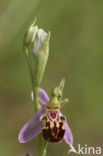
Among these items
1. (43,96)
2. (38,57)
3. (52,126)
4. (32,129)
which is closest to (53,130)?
(52,126)

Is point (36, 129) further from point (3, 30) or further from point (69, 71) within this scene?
point (69, 71)

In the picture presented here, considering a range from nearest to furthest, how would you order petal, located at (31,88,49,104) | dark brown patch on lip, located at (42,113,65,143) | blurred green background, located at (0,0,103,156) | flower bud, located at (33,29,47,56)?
dark brown patch on lip, located at (42,113,65,143)
flower bud, located at (33,29,47,56)
petal, located at (31,88,49,104)
blurred green background, located at (0,0,103,156)

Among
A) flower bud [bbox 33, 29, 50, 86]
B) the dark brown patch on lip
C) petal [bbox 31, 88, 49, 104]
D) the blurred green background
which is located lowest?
the dark brown patch on lip

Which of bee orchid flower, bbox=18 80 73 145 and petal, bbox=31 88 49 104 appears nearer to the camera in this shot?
bee orchid flower, bbox=18 80 73 145

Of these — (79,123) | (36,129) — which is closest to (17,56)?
(79,123)

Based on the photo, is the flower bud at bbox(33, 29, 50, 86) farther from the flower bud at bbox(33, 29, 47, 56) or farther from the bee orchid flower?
the bee orchid flower

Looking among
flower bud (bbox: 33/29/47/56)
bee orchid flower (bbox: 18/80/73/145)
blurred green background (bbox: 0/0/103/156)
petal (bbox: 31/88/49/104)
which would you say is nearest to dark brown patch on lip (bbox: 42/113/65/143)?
bee orchid flower (bbox: 18/80/73/145)

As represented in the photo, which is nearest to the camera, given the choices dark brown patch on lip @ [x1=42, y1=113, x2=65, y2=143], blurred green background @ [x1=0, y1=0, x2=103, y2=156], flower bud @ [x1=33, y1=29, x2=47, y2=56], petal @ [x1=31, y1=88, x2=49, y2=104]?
dark brown patch on lip @ [x1=42, y1=113, x2=65, y2=143]

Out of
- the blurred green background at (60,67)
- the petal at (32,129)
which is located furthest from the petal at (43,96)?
the blurred green background at (60,67)
